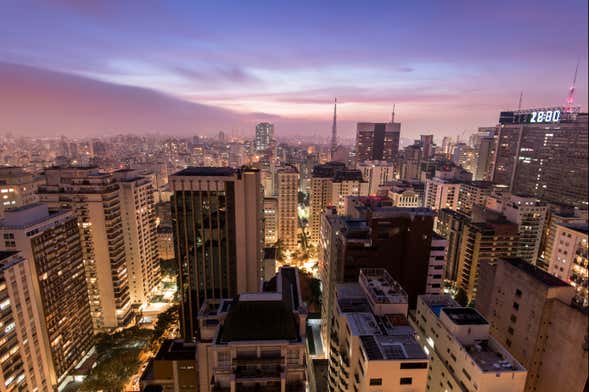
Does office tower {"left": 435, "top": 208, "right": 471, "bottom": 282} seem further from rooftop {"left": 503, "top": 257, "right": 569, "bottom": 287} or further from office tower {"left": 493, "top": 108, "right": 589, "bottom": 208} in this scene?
rooftop {"left": 503, "top": 257, "right": 569, "bottom": 287}

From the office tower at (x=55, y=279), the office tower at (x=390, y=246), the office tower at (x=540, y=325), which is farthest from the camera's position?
the office tower at (x=390, y=246)

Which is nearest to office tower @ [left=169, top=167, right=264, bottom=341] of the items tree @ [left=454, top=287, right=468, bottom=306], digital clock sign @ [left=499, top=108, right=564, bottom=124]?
tree @ [left=454, top=287, right=468, bottom=306]

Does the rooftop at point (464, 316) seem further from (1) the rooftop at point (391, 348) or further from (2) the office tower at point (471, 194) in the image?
(2) the office tower at point (471, 194)

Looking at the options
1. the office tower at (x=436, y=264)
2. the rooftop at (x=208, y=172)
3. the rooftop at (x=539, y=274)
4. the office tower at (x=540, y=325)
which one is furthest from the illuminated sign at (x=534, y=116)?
the rooftop at (x=208, y=172)

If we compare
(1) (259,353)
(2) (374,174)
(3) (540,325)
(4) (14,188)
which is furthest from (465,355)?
(2) (374,174)

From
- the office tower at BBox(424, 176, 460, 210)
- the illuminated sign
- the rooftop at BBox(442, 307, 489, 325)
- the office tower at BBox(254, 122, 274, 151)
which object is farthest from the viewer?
the office tower at BBox(254, 122, 274, 151)

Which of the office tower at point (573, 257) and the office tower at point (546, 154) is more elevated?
the office tower at point (546, 154)
